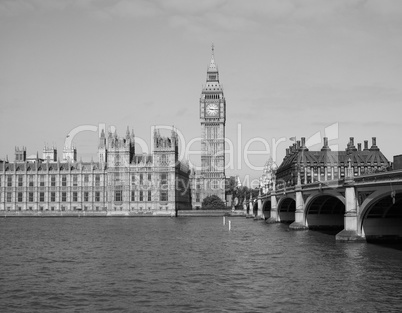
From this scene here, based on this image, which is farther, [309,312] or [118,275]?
[118,275]

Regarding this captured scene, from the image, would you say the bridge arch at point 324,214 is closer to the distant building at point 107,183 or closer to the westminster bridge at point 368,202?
the westminster bridge at point 368,202

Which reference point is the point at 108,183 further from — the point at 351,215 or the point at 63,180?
the point at 351,215

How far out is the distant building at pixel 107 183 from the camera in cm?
16575

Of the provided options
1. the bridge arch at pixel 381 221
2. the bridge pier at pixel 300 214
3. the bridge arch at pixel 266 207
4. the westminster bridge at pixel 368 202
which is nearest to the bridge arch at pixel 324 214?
the bridge pier at pixel 300 214

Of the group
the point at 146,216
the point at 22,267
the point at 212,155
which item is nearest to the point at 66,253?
the point at 22,267

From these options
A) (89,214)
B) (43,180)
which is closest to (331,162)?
(89,214)

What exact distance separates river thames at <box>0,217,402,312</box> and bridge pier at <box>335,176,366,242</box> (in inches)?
49.8

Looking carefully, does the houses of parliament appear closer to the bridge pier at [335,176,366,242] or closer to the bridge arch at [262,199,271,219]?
the bridge arch at [262,199,271,219]

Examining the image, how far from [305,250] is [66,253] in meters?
21.6

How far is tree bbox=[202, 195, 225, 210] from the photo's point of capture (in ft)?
581

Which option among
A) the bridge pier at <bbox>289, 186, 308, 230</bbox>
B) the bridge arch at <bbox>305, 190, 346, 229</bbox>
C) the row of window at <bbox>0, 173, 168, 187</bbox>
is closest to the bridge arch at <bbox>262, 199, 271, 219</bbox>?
the row of window at <bbox>0, 173, 168, 187</bbox>

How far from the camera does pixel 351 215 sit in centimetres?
5584

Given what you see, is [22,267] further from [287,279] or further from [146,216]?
[146,216]

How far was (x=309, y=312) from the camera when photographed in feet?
92.2
